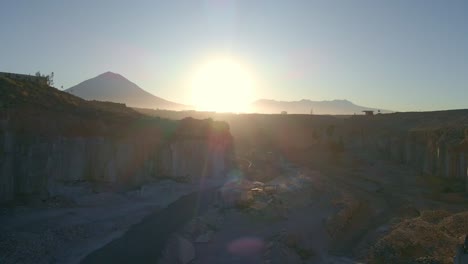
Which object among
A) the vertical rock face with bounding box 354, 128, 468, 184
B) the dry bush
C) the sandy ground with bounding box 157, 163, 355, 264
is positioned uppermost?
the vertical rock face with bounding box 354, 128, 468, 184

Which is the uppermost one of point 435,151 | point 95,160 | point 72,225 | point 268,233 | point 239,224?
point 435,151

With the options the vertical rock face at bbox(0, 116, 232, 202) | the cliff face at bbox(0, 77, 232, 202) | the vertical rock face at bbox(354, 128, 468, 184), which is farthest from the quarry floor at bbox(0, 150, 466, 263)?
the vertical rock face at bbox(354, 128, 468, 184)

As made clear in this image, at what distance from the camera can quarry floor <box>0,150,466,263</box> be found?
2781 centimetres

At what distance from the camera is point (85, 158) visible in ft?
134

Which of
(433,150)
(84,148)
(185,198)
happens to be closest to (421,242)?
(185,198)

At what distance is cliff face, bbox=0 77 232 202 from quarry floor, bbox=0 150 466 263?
6.77 ft

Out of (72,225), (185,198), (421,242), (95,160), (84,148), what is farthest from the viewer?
(185,198)

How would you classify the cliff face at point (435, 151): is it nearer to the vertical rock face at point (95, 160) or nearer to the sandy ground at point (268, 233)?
the sandy ground at point (268, 233)

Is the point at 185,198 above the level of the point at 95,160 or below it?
below

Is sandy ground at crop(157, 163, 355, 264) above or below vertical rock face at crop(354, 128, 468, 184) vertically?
below

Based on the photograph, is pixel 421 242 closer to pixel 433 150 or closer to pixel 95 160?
pixel 95 160

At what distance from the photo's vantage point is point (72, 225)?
32000 mm

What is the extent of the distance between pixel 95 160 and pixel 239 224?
1490 centimetres

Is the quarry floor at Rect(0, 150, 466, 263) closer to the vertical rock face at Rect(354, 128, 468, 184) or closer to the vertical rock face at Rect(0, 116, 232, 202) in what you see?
the vertical rock face at Rect(0, 116, 232, 202)
